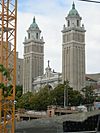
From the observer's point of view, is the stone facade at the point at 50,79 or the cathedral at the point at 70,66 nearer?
the stone facade at the point at 50,79

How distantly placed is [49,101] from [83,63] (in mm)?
69571

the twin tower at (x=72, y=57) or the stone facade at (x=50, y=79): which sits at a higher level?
the twin tower at (x=72, y=57)

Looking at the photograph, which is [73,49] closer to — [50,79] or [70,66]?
[70,66]

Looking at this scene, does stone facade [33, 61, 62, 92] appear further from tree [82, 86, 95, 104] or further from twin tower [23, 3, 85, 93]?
tree [82, 86, 95, 104]

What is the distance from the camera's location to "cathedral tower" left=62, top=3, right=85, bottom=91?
163 m

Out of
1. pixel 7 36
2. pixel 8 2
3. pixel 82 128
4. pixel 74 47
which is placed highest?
pixel 74 47

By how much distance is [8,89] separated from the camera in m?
17.6

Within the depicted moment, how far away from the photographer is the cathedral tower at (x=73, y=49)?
536ft

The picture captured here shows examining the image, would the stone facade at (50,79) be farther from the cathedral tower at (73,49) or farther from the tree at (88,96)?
the tree at (88,96)

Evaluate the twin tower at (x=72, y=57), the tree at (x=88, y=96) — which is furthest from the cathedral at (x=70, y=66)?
the tree at (x=88, y=96)

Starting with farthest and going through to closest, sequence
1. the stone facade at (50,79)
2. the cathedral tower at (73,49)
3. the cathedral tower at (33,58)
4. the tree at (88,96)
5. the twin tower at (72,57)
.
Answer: the cathedral tower at (33,58) < the cathedral tower at (73,49) < the twin tower at (72,57) < the stone facade at (50,79) < the tree at (88,96)

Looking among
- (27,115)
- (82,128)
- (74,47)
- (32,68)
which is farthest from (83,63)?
(82,128)

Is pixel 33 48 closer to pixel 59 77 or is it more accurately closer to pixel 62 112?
pixel 59 77

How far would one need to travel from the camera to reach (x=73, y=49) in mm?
169000
